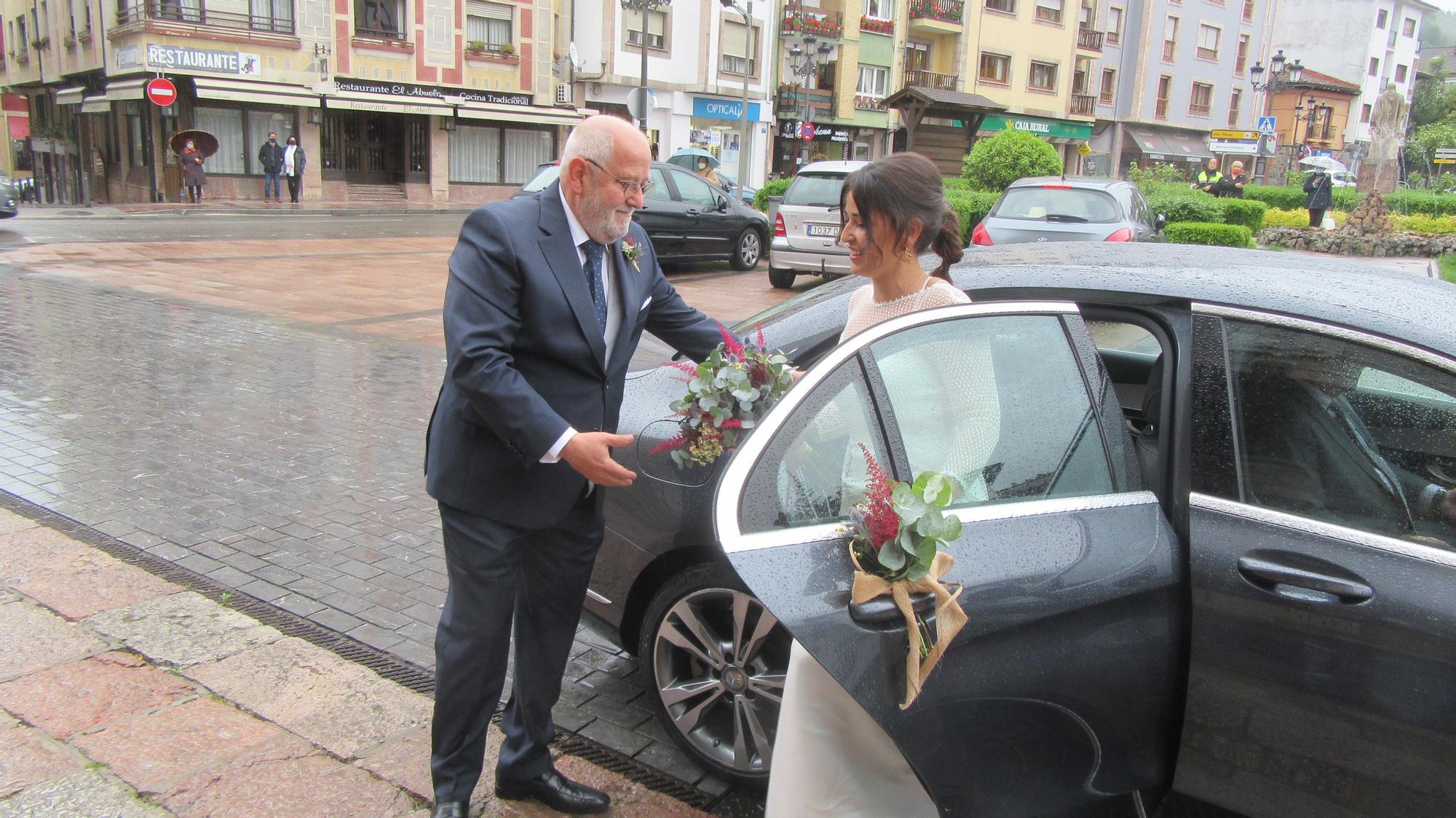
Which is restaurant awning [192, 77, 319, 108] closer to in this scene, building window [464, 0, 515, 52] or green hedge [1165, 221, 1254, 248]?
building window [464, 0, 515, 52]

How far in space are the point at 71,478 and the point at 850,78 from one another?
4067 centimetres

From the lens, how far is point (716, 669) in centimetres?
297

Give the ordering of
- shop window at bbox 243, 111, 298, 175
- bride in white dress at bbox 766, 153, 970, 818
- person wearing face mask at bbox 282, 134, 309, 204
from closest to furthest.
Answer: bride in white dress at bbox 766, 153, 970, 818 < person wearing face mask at bbox 282, 134, 309, 204 < shop window at bbox 243, 111, 298, 175

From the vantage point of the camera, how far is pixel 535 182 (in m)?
13.9

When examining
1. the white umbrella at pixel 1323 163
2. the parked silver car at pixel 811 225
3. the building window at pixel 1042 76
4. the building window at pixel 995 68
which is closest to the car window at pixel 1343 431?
the parked silver car at pixel 811 225

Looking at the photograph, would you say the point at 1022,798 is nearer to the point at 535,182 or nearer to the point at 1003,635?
the point at 1003,635

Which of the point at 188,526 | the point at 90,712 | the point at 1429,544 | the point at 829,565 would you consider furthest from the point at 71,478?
the point at 1429,544

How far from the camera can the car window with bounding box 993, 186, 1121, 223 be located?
1182 centimetres

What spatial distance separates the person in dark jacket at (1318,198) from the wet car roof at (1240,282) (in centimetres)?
2055

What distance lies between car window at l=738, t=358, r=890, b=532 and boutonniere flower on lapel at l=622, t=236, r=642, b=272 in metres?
0.73

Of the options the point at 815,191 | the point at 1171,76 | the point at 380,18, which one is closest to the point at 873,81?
the point at 1171,76

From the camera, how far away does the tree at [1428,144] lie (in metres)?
59.3

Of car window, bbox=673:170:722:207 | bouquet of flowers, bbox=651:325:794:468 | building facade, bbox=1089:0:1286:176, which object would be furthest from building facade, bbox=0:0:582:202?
bouquet of flowers, bbox=651:325:794:468

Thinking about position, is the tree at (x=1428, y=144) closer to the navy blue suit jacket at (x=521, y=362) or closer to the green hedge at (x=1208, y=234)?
the green hedge at (x=1208, y=234)
